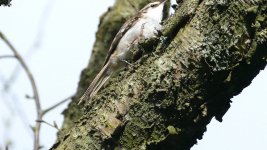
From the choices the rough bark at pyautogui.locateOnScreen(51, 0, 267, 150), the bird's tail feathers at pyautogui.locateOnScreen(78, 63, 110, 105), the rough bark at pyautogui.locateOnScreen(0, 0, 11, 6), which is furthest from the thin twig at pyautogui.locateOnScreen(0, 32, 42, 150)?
the rough bark at pyautogui.locateOnScreen(0, 0, 11, 6)

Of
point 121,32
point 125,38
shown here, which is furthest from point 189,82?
point 121,32

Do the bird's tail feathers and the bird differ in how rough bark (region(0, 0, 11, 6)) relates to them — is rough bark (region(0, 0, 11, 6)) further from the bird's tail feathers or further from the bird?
the bird

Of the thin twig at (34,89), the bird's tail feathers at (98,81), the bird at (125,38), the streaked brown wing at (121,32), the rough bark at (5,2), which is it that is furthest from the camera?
the streaked brown wing at (121,32)

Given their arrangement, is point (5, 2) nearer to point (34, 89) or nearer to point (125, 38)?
point (34, 89)

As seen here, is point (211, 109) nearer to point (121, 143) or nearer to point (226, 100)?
point (226, 100)

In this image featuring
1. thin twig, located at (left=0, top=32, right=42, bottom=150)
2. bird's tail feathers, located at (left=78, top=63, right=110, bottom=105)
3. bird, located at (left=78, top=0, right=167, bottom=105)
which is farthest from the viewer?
bird, located at (left=78, top=0, right=167, bottom=105)

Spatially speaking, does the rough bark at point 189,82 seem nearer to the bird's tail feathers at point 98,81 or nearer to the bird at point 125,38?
the bird's tail feathers at point 98,81

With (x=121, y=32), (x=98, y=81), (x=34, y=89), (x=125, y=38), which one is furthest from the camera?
(x=121, y=32)

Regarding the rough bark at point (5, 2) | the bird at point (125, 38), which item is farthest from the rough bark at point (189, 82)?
the bird at point (125, 38)
